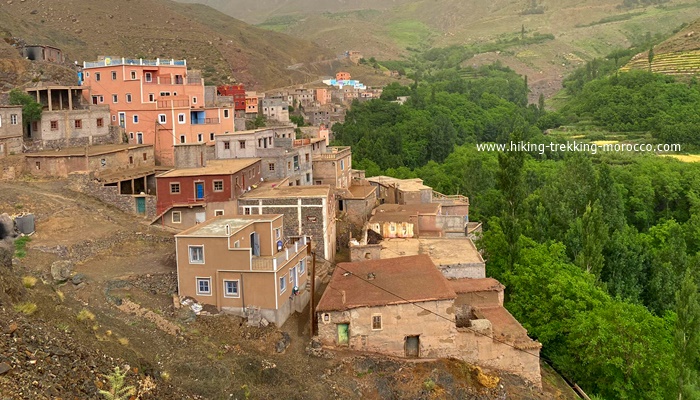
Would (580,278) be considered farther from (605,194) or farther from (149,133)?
(149,133)

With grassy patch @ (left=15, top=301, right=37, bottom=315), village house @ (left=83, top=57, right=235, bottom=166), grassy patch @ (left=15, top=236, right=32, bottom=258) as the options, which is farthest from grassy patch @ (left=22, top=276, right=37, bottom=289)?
village house @ (left=83, top=57, right=235, bottom=166)

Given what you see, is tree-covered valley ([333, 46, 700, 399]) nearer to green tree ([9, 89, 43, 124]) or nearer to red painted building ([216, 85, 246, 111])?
red painted building ([216, 85, 246, 111])

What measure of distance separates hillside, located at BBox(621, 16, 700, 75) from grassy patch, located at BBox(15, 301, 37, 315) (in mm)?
100441

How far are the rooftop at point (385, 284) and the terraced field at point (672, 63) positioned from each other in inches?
3429

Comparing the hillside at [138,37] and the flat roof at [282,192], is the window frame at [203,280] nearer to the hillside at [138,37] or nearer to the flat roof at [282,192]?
the flat roof at [282,192]

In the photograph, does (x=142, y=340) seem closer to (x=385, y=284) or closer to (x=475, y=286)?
(x=385, y=284)

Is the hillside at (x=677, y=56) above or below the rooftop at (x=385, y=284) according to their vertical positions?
above

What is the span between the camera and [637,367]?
24.3 m

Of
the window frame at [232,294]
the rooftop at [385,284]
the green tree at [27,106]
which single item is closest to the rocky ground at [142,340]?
the window frame at [232,294]

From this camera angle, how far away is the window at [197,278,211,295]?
2180 centimetres

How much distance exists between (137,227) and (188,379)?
468 inches

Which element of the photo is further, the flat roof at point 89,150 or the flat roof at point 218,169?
the flat roof at point 89,150

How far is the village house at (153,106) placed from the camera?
38156mm

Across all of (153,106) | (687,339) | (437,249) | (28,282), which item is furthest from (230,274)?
(153,106)
